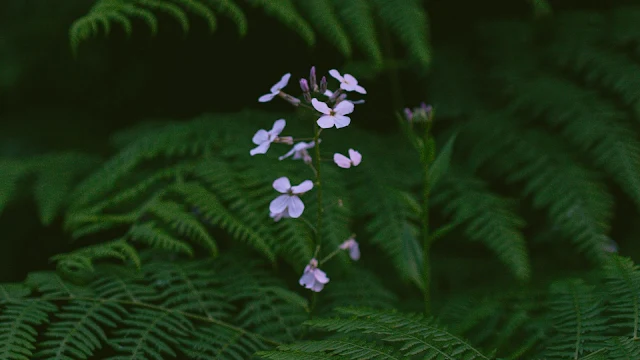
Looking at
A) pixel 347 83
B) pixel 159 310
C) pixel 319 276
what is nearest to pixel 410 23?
pixel 347 83

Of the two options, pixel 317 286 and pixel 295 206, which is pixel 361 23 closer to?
pixel 295 206

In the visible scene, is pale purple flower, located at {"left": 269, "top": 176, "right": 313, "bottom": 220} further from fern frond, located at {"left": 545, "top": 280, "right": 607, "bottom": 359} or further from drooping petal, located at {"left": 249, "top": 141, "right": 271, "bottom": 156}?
fern frond, located at {"left": 545, "top": 280, "right": 607, "bottom": 359}

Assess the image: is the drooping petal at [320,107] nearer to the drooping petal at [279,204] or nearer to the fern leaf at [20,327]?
the drooping petal at [279,204]

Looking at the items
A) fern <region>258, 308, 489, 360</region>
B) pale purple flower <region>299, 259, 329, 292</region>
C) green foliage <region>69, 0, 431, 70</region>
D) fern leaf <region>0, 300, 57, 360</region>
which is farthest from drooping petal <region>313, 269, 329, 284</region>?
green foliage <region>69, 0, 431, 70</region>

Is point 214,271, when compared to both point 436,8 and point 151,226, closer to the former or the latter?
point 151,226

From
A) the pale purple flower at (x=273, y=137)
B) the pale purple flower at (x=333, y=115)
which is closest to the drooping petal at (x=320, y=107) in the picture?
the pale purple flower at (x=333, y=115)
